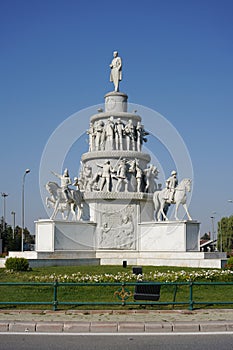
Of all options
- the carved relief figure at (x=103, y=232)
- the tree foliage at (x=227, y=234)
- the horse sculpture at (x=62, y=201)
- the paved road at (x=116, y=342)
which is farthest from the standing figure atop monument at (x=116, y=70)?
the tree foliage at (x=227, y=234)

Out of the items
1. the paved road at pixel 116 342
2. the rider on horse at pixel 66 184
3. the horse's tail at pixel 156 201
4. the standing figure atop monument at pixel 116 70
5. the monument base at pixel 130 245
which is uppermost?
the standing figure atop monument at pixel 116 70

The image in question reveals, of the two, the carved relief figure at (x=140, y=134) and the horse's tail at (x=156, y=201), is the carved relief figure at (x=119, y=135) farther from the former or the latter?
the horse's tail at (x=156, y=201)

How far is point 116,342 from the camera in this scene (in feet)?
32.5

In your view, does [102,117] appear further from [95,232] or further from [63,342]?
[63,342]

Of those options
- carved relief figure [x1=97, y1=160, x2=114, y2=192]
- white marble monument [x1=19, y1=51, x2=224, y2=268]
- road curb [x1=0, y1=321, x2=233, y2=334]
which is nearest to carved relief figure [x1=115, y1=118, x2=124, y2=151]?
white marble monument [x1=19, y1=51, x2=224, y2=268]

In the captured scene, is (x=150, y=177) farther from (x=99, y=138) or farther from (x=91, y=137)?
(x=91, y=137)

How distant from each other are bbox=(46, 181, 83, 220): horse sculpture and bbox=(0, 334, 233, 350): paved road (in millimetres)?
23537

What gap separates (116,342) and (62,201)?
2452 cm

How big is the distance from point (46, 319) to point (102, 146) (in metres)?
27.0

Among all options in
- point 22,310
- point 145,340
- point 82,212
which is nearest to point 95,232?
point 82,212

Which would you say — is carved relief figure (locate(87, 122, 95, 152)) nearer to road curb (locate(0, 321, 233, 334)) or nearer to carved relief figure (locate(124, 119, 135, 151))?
carved relief figure (locate(124, 119, 135, 151))

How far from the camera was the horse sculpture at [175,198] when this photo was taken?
33812 millimetres

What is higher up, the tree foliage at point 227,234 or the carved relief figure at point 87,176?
the carved relief figure at point 87,176

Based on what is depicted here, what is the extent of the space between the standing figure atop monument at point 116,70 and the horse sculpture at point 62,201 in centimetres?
1104
